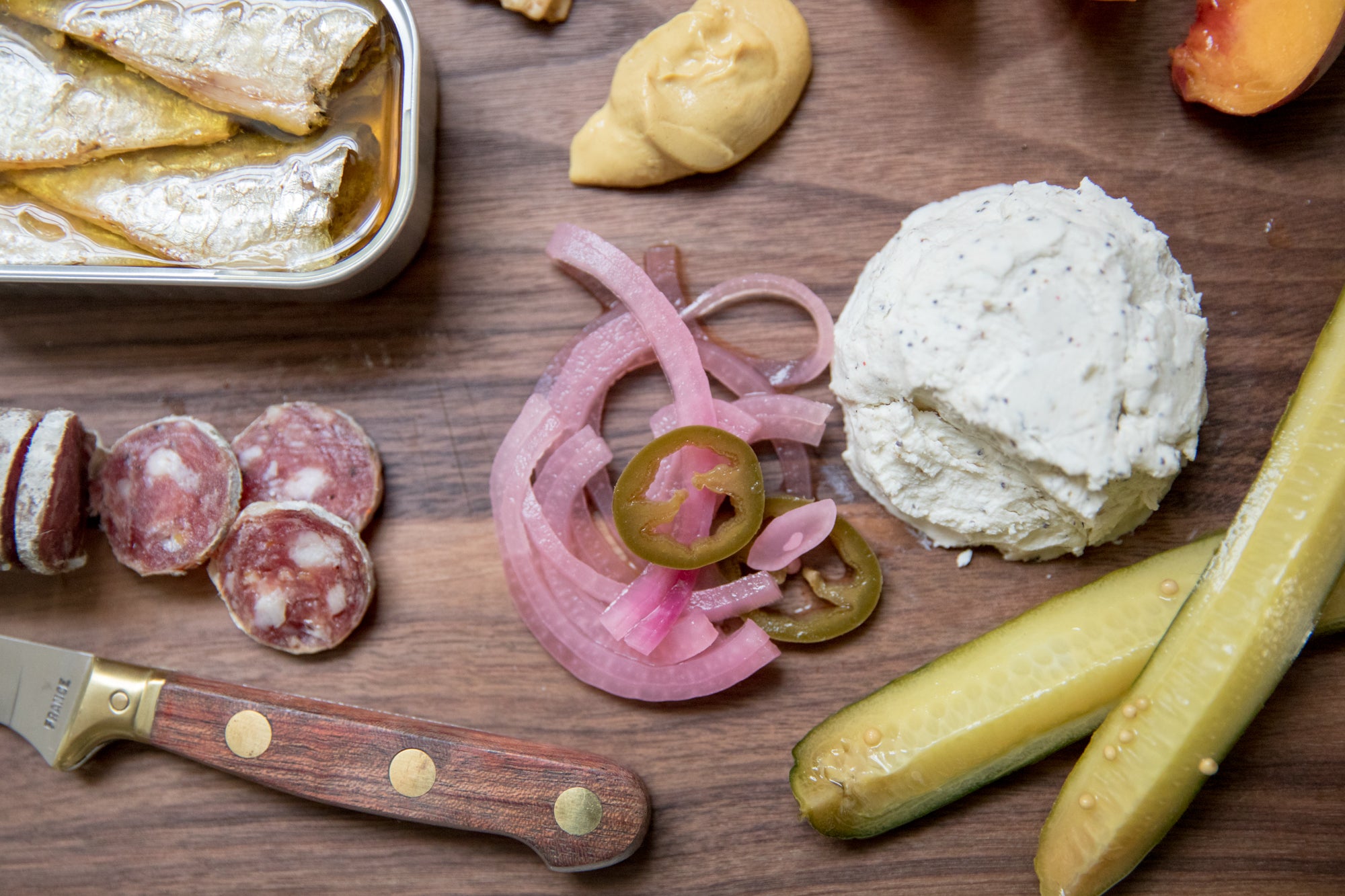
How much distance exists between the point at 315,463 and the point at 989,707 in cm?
180

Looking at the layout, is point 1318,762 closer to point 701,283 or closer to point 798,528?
point 798,528

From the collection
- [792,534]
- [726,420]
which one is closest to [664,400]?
[726,420]

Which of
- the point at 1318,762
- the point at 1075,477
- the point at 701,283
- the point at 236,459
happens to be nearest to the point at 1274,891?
the point at 1318,762

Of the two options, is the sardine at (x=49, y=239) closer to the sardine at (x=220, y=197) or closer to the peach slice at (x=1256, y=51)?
the sardine at (x=220, y=197)

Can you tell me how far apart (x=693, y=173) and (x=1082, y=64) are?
1.07 meters

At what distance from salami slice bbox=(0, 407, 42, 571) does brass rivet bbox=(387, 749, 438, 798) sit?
3.51ft

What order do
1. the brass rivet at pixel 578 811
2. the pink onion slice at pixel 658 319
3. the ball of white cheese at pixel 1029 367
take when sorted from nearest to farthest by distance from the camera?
the ball of white cheese at pixel 1029 367, the brass rivet at pixel 578 811, the pink onion slice at pixel 658 319

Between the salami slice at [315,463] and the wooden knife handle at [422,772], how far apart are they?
1.71ft

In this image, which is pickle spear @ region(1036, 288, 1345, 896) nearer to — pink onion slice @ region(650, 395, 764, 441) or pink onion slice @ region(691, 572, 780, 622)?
pink onion slice @ region(691, 572, 780, 622)

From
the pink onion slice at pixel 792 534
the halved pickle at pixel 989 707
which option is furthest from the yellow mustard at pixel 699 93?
the halved pickle at pixel 989 707

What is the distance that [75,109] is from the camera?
209 centimetres

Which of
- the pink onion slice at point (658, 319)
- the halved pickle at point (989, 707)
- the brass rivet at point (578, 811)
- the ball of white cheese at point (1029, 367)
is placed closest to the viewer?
the ball of white cheese at point (1029, 367)

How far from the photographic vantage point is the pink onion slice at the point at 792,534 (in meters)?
2.14

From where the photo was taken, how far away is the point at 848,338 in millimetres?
2094
